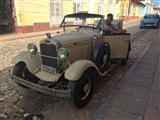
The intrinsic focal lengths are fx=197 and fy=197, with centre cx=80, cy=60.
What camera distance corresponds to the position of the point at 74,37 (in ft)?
14.7

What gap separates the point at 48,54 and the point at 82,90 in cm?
106

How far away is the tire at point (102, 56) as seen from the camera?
4.81m

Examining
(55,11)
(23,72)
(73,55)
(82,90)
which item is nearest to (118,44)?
(73,55)

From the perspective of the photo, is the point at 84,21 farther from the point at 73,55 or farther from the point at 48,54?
the point at 48,54

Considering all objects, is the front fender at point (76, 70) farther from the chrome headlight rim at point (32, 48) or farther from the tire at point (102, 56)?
the chrome headlight rim at point (32, 48)

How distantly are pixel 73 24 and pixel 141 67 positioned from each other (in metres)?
2.89

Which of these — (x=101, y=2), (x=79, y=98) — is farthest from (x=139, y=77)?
(x=101, y=2)

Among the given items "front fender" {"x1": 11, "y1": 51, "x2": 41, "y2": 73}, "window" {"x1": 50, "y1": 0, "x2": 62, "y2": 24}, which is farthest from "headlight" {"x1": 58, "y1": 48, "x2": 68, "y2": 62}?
"window" {"x1": 50, "y1": 0, "x2": 62, "y2": 24}

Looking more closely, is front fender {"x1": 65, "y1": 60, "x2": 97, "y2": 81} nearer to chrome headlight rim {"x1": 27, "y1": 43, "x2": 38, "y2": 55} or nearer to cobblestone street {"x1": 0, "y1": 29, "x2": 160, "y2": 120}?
cobblestone street {"x1": 0, "y1": 29, "x2": 160, "y2": 120}

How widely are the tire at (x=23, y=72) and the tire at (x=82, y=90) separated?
1.21m

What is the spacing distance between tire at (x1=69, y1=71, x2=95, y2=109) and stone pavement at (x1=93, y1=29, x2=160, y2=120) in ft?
1.15

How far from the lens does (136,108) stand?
401cm

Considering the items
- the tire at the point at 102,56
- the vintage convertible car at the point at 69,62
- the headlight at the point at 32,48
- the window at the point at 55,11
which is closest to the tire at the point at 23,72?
the vintage convertible car at the point at 69,62

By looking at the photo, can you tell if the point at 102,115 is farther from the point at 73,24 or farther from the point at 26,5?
the point at 26,5
